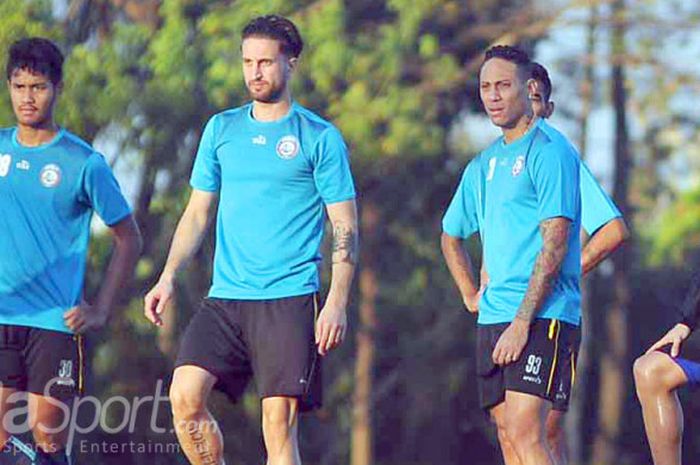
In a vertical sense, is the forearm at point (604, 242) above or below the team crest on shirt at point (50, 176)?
below

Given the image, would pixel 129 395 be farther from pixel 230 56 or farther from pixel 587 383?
pixel 587 383

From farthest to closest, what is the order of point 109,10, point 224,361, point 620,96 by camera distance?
point 620,96 < point 109,10 < point 224,361

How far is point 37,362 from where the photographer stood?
8.91m

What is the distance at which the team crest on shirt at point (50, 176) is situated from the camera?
900 cm

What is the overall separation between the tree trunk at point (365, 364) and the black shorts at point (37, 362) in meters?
16.6

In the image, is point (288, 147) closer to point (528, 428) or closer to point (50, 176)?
point (50, 176)


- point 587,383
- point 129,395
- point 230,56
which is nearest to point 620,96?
point 587,383

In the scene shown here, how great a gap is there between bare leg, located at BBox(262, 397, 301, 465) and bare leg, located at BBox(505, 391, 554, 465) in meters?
1.05

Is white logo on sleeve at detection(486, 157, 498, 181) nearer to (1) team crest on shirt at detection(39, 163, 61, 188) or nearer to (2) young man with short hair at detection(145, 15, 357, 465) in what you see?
(2) young man with short hair at detection(145, 15, 357, 465)

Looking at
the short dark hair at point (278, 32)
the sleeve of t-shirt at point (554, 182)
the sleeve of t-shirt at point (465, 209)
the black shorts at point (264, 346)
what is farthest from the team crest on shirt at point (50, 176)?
the sleeve of t-shirt at point (554, 182)

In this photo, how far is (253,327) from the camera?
8.44 metres

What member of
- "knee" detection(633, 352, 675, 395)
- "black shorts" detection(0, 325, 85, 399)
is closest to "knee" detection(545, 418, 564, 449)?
"knee" detection(633, 352, 675, 395)

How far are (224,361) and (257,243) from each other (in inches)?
22.8

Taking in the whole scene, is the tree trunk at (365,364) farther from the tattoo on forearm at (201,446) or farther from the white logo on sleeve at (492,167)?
the tattoo on forearm at (201,446)
